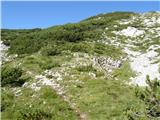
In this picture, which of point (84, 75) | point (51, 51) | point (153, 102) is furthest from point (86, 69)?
point (153, 102)

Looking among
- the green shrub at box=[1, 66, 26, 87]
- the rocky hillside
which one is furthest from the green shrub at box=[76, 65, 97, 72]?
the green shrub at box=[1, 66, 26, 87]

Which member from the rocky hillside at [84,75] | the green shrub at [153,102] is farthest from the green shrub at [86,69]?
the green shrub at [153,102]

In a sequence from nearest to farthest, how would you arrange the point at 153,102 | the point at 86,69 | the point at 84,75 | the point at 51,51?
the point at 153,102, the point at 84,75, the point at 86,69, the point at 51,51

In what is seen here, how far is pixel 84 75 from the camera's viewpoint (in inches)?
1519

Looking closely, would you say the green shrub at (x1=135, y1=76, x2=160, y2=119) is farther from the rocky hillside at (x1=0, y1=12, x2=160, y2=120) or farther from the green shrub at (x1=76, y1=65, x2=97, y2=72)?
the green shrub at (x1=76, y1=65, x2=97, y2=72)

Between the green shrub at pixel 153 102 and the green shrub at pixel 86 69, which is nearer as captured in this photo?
the green shrub at pixel 153 102

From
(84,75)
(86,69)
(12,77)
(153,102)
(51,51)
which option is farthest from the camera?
(51,51)

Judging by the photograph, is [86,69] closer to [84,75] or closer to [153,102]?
[84,75]

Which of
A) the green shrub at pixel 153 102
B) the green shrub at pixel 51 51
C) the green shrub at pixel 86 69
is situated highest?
the green shrub at pixel 51 51

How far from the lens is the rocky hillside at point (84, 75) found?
2892 centimetres

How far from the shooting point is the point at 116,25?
7106 cm

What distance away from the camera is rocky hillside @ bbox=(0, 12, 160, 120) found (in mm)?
28922

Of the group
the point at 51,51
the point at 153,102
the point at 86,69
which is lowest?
the point at 153,102

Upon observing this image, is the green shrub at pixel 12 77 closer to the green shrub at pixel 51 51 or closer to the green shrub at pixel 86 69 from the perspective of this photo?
the green shrub at pixel 86 69
